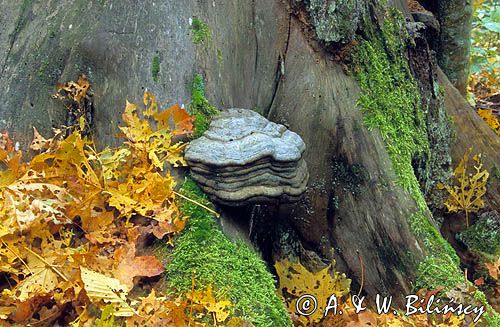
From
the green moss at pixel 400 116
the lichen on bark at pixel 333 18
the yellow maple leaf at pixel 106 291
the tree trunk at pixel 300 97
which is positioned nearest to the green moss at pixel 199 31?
the tree trunk at pixel 300 97

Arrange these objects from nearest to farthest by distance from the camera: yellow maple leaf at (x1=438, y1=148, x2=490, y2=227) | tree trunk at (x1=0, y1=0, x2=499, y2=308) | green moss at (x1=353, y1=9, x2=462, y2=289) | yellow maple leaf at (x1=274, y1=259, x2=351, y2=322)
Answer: tree trunk at (x1=0, y1=0, x2=499, y2=308) → yellow maple leaf at (x1=274, y1=259, x2=351, y2=322) → green moss at (x1=353, y1=9, x2=462, y2=289) → yellow maple leaf at (x1=438, y1=148, x2=490, y2=227)

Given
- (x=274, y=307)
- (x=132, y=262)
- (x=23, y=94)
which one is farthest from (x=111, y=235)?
(x=23, y=94)

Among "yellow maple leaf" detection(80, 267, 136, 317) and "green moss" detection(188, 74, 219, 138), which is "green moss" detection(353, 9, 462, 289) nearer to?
"green moss" detection(188, 74, 219, 138)

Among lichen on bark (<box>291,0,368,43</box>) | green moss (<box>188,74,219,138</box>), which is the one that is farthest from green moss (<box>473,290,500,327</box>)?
green moss (<box>188,74,219,138</box>)

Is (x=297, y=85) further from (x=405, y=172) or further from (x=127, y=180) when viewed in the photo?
(x=127, y=180)

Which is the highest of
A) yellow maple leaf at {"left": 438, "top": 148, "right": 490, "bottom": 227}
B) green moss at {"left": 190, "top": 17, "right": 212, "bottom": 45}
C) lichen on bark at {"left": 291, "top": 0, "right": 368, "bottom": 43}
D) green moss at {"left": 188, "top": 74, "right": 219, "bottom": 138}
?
lichen on bark at {"left": 291, "top": 0, "right": 368, "bottom": 43}

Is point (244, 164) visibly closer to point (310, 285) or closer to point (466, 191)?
point (310, 285)
